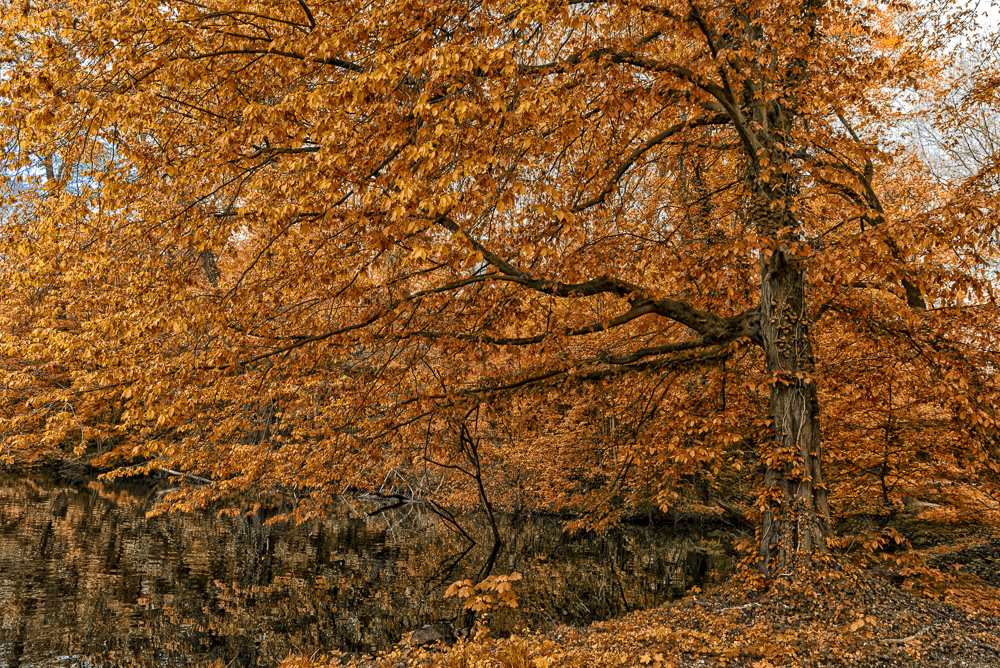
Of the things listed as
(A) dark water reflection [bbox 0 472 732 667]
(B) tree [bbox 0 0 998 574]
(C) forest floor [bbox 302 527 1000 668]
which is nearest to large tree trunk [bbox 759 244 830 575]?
(B) tree [bbox 0 0 998 574]

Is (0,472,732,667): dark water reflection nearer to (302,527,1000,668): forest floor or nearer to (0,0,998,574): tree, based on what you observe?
(0,0,998,574): tree

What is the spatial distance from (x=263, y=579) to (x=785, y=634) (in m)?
10.5

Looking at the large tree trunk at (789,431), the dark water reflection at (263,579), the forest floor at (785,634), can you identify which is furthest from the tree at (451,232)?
the dark water reflection at (263,579)

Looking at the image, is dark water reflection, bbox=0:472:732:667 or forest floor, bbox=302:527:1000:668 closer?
forest floor, bbox=302:527:1000:668

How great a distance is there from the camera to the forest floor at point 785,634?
594 centimetres

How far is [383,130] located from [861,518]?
51.8 feet

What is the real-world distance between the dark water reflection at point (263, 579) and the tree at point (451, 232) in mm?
2440

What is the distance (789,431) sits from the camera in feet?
27.5

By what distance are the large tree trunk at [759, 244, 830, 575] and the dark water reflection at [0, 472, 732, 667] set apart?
4425mm

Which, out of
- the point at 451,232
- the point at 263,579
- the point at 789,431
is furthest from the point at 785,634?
the point at 263,579

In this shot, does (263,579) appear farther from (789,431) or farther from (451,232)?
(789,431)

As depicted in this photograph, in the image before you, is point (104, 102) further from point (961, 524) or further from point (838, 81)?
point (961, 524)

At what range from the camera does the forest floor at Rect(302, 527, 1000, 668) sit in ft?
19.5

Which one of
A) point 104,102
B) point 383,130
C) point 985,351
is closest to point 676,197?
point 985,351
